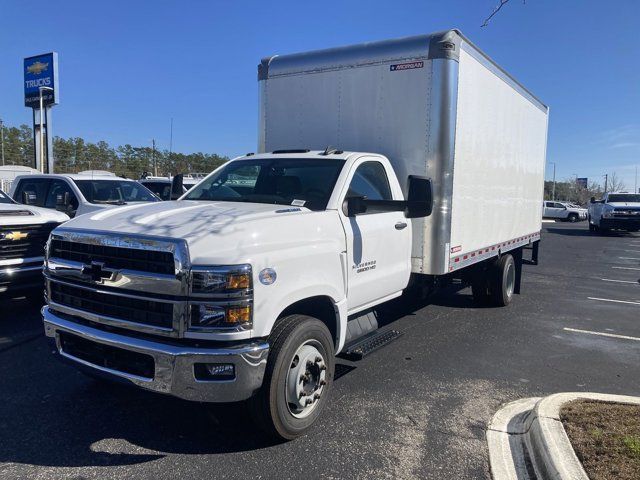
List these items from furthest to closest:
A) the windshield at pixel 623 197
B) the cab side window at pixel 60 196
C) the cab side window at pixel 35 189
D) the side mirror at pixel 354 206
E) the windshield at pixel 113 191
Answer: the windshield at pixel 623 197 < the cab side window at pixel 35 189 < the windshield at pixel 113 191 < the cab side window at pixel 60 196 < the side mirror at pixel 354 206

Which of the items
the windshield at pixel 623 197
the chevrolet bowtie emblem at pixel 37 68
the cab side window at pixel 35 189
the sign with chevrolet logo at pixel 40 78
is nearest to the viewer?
the cab side window at pixel 35 189

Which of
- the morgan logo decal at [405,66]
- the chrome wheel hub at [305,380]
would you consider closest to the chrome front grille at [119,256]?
the chrome wheel hub at [305,380]

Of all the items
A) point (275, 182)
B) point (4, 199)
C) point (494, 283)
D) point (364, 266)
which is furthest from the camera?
point (494, 283)

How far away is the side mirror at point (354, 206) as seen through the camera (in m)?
4.34

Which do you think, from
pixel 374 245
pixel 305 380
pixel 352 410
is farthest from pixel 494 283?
pixel 305 380

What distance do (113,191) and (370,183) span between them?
7061 millimetres

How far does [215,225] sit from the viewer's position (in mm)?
3416

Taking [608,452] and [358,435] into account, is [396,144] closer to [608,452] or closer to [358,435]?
[358,435]

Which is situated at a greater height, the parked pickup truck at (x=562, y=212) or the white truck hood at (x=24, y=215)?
the white truck hood at (x=24, y=215)

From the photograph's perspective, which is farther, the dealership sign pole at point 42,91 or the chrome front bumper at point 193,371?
the dealership sign pole at point 42,91

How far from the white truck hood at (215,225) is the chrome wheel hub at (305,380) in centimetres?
82

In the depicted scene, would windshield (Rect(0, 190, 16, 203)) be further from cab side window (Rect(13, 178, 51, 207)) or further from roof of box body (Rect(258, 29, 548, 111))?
roof of box body (Rect(258, 29, 548, 111))

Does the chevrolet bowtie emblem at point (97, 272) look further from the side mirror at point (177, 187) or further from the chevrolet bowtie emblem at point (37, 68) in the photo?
the chevrolet bowtie emblem at point (37, 68)

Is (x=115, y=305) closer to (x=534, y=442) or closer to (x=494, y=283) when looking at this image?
(x=534, y=442)
